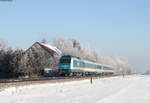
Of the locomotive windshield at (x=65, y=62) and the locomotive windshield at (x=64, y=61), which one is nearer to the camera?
the locomotive windshield at (x=65, y=62)

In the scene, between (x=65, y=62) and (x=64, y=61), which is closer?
(x=65, y=62)

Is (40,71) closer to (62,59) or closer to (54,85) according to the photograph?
(62,59)

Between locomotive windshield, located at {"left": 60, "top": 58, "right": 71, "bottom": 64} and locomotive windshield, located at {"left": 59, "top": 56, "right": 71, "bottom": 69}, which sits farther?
locomotive windshield, located at {"left": 60, "top": 58, "right": 71, "bottom": 64}

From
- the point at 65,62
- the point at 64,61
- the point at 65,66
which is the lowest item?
the point at 65,66

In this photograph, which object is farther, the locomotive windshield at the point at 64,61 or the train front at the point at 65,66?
the locomotive windshield at the point at 64,61

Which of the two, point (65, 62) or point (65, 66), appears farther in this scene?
point (65, 62)

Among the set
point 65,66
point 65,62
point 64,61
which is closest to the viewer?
point 65,66

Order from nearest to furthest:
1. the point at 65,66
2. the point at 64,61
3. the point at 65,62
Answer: the point at 65,66 < the point at 65,62 < the point at 64,61

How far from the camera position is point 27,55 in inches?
2327

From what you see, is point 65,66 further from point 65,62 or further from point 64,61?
point 64,61

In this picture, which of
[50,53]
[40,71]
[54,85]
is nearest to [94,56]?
[50,53]

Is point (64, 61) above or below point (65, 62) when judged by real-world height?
above

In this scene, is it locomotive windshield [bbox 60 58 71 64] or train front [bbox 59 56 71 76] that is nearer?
train front [bbox 59 56 71 76]

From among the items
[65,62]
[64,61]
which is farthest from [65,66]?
[64,61]
